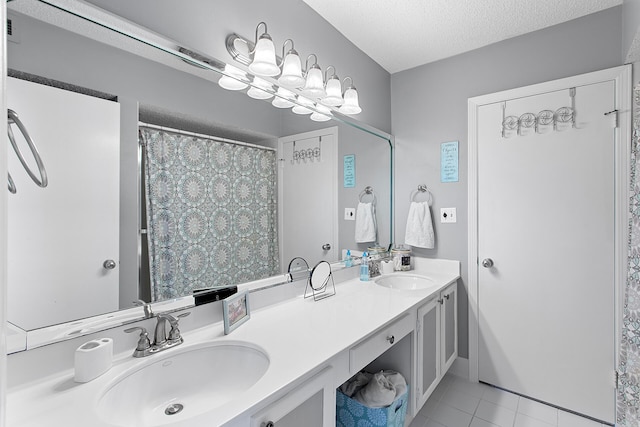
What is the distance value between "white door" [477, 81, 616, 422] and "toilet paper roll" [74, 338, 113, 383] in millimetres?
2175

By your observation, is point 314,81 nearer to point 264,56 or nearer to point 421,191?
point 264,56

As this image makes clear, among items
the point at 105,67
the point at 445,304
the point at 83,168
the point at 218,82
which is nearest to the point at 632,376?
the point at 445,304

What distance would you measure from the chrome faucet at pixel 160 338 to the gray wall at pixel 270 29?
1.04 metres

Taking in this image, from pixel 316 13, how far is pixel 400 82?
99cm

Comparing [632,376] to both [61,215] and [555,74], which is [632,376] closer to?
[555,74]

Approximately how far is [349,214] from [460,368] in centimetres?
141

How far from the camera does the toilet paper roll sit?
826 mm

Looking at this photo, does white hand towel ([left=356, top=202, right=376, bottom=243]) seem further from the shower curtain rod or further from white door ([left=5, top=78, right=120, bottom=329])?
white door ([left=5, top=78, right=120, bottom=329])

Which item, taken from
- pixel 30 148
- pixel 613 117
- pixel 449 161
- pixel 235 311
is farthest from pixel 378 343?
pixel 613 117

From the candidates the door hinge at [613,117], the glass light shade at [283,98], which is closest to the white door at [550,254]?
the door hinge at [613,117]

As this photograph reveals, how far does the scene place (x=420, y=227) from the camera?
7.65 feet

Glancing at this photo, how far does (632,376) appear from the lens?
4.75ft

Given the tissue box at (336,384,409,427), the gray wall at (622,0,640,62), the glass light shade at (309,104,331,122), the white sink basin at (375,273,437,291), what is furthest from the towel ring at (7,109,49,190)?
the gray wall at (622,0,640,62)

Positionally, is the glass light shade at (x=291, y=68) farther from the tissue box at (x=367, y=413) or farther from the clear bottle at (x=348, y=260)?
the tissue box at (x=367, y=413)
